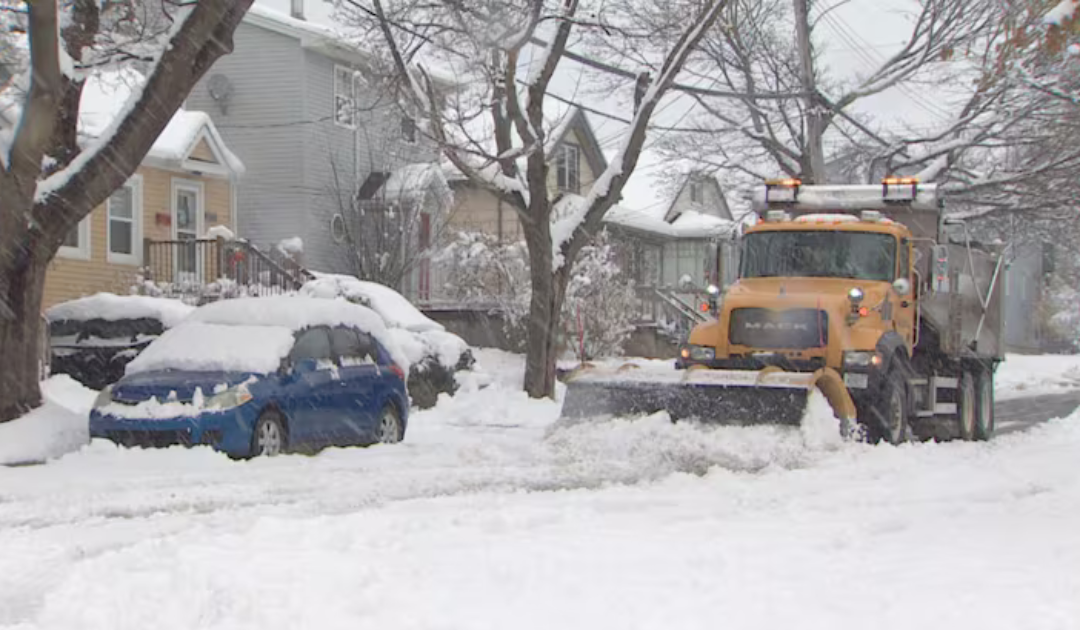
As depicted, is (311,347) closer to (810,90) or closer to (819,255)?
(819,255)

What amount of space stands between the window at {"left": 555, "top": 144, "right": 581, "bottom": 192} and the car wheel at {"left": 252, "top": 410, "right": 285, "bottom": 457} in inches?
1114

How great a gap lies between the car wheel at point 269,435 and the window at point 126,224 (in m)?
15.5

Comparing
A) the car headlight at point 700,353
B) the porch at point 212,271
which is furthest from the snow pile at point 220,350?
the porch at point 212,271

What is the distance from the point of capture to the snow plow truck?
12.6 m

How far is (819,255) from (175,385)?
732 cm

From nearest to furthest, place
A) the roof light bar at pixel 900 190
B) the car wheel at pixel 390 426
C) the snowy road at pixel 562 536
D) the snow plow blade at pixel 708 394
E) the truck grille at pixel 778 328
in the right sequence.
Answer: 1. the snowy road at pixel 562 536
2. the snow plow blade at pixel 708 394
3. the truck grille at pixel 778 328
4. the car wheel at pixel 390 426
5. the roof light bar at pixel 900 190

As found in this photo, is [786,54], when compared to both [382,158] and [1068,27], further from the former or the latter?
[1068,27]

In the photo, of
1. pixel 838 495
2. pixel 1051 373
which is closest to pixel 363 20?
→ pixel 838 495

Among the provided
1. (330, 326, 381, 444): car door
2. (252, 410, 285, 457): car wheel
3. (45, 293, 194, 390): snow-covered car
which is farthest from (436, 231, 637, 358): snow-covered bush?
(252, 410, 285, 457): car wheel

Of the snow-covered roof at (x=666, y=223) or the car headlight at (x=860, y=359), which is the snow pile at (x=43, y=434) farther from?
the snow-covered roof at (x=666, y=223)

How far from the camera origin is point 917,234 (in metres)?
15.7

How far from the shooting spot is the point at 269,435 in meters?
12.4

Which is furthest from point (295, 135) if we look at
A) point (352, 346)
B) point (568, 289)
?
point (352, 346)

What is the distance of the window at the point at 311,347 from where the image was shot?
13.1 meters
